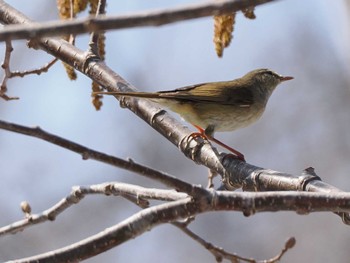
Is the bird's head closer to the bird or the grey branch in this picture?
the bird

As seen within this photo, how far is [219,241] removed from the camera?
28.2 feet

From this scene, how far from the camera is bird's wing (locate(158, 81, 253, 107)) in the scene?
14.1 feet

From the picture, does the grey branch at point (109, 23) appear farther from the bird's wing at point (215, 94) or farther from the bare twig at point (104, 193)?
the bird's wing at point (215, 94)

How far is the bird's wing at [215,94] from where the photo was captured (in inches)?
169

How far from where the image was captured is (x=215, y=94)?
454 cm

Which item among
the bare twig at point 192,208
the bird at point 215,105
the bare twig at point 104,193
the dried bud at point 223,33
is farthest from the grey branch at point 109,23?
the bird at point 215,105

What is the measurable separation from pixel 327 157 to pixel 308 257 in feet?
4.70

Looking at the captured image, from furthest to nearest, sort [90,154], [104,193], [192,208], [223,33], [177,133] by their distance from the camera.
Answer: [177,133] < [223,33] < [104,193] < [192,208] < [90,154]

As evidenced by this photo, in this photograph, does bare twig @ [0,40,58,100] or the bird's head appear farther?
the bird's head

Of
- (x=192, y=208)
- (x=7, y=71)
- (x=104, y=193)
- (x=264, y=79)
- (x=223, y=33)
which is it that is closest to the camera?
(x=192, y=208)

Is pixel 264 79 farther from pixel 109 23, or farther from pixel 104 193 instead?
pixel 109 23

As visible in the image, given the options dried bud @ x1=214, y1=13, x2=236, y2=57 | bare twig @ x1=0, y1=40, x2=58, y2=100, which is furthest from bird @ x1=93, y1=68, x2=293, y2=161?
dried bud @ x1=214, y1=13, x2=236, y2=57

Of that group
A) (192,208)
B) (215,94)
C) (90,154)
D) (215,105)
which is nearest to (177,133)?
(215,105)

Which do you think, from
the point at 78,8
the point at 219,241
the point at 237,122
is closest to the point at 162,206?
the point at 78,8
